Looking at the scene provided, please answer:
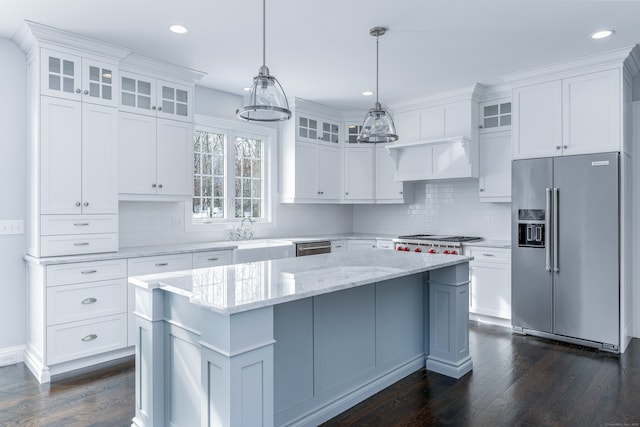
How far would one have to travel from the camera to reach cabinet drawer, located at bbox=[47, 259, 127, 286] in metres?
3.26

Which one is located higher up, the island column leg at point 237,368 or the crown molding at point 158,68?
the crown molding at point 158,68

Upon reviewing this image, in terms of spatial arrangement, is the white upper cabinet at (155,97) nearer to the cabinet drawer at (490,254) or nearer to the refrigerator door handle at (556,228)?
the cabinet drawer at (490,254)

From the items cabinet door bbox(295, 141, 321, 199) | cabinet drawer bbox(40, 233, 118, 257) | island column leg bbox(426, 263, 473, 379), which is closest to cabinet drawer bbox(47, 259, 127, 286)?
cabinet drawer bbox(40, 233, 118, 257)

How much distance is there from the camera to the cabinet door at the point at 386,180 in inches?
230

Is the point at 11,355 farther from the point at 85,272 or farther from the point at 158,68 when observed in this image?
the point at 158,68

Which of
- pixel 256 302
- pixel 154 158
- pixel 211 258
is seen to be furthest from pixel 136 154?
pixel 256 302

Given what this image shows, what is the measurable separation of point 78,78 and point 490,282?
14.9ft

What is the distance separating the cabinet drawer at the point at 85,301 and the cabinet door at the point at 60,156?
64cm

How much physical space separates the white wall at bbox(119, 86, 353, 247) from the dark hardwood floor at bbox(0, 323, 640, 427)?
53.8 inches

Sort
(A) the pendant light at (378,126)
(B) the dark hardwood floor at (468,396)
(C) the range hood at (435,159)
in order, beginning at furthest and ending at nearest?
(C) the range hood at (435,159)
(A) the pendant light at (378,126)
(B) the dark hardwood floor at (468,396)

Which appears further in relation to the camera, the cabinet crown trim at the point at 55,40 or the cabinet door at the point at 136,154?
the cabinet door at the point at 136,154

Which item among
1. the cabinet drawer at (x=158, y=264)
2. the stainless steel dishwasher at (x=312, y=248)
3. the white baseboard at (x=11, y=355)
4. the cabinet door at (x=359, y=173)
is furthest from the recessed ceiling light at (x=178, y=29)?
the cabinet door at (x=359, y=173)

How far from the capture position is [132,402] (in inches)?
113

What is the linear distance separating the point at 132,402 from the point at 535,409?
2.72 meters
